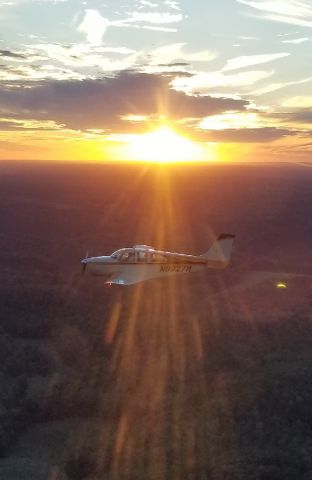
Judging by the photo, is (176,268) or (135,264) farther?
(176,268)

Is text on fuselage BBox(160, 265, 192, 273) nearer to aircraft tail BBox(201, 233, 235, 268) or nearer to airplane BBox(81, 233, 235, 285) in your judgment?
airplane BBox(81, 233, 235, 285)

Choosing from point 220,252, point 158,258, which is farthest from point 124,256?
point 220,252

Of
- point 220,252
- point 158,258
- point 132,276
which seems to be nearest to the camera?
point 132,276

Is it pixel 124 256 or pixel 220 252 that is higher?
pixel 220 252

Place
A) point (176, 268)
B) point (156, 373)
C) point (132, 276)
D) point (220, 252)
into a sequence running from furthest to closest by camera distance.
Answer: point (220, 252)
point (176, 268)
point (132, 276)
point (156, 373)

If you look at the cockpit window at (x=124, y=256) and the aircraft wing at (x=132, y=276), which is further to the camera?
the cockpit window at (x=124, y=256)

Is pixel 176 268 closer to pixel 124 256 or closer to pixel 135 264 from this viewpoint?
pixel 135 264

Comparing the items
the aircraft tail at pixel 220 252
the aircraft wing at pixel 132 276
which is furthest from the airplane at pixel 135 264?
the aircraft tail at pixel 220 252

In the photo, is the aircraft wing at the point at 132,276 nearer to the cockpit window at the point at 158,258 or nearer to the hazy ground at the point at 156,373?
the cockpit window at the point at 158,258

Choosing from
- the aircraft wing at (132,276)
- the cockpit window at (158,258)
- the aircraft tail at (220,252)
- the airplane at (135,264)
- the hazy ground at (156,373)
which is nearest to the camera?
the hazy ground at (156,373)

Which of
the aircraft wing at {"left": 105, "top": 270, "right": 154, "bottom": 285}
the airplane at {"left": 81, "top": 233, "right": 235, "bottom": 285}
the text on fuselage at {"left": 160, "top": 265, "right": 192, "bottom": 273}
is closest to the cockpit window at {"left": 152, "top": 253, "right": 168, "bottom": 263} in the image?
the airplane at {"left": 81, "top": 233, "right": 235, "bottom": 285}
